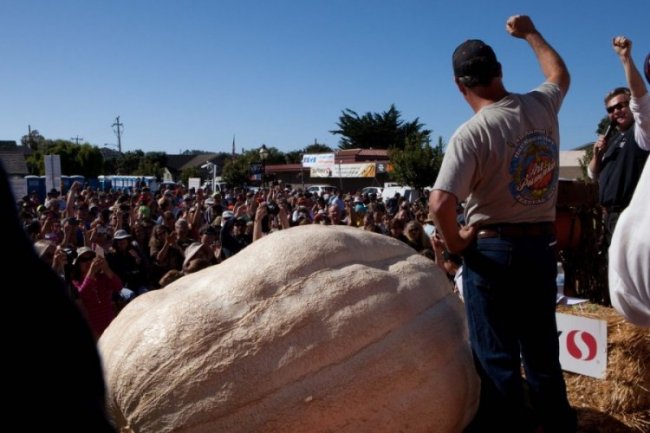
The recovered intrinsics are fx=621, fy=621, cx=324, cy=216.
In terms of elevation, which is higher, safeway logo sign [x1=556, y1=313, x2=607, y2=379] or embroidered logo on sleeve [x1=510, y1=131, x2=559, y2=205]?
embroidered logo on sleeve [x1=510, y1=131, x2=559, y2=205]

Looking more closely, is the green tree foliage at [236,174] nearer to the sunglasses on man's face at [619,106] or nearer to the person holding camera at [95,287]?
the person holding camera at [95,287]

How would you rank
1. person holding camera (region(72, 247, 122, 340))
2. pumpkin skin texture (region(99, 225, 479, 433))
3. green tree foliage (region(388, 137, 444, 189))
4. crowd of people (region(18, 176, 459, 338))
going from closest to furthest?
pumpkin skin texture (region(99, 225, 479, 433)), person holding camera (region(72, 247, 122, 340)), crowd of people (region(18, 176, 459, 338)), green tree foliage (region(388, 137, 444, 189))

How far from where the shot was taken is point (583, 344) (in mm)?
4062

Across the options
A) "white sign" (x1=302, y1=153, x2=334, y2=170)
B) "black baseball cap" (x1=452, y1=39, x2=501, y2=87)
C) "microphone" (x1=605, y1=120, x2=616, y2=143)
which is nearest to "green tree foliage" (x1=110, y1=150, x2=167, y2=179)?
"white sign" (x1=302, y1=153, x2=334, y2=170)

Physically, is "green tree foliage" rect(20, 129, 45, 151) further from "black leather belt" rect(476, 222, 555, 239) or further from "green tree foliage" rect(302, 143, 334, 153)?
"black leather belt" rect(476, 222, 555, 239)

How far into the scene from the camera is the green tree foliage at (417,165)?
4047 cm

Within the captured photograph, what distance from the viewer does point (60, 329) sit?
0.92 meters

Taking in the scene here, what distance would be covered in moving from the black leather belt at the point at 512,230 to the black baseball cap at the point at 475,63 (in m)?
0.72

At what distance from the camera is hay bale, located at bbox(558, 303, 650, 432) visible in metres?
3.77

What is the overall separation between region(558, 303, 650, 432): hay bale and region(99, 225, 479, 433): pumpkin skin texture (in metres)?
1.05

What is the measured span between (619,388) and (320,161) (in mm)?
46188

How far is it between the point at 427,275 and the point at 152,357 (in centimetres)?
153

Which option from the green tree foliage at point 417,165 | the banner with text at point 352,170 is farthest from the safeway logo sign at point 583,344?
the banner with text at point 352,170

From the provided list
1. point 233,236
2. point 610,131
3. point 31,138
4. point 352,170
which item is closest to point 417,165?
point 352,170
